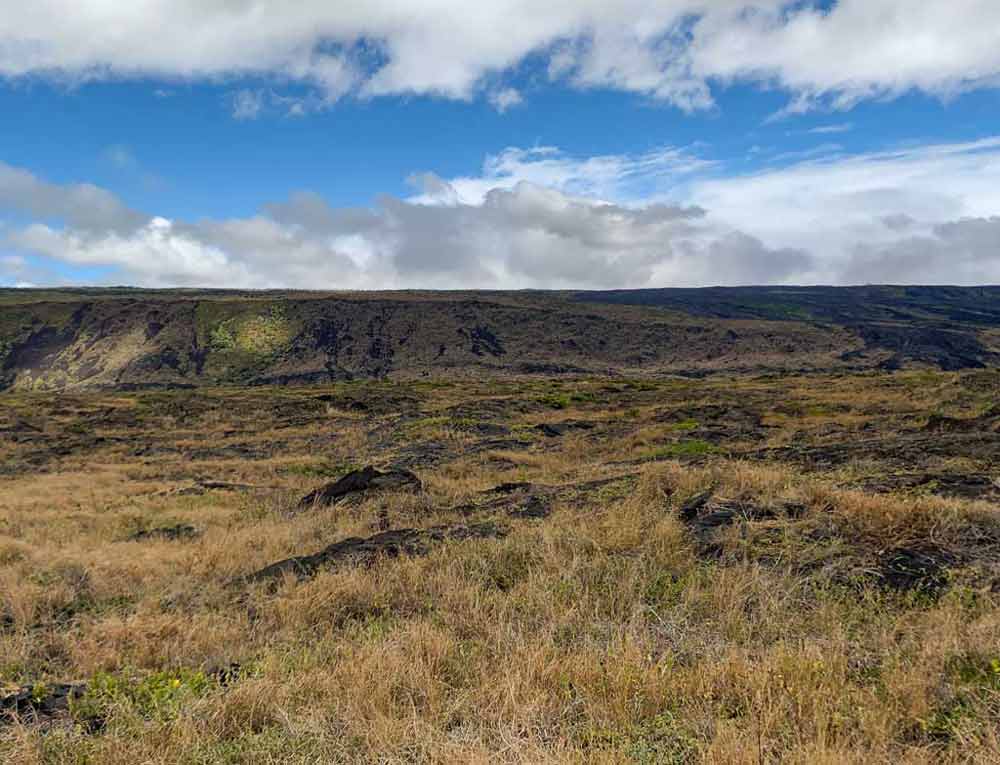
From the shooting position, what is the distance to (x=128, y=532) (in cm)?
1129

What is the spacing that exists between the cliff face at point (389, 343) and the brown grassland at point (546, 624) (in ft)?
229

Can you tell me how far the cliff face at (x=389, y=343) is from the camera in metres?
81.5

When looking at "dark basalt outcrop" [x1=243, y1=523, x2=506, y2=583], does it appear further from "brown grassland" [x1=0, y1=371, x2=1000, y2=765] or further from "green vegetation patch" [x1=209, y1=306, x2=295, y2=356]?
"green vegetation patch" [x1=209, y1=306, x2=295, y2=356]

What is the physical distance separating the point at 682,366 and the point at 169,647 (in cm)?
8539

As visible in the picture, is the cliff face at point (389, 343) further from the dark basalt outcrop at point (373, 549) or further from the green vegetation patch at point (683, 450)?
the dark basalt outcrop at point (373, 549)

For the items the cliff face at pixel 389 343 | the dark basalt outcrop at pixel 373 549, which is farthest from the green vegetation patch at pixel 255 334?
the dark basalt outcrop at pixel 373 549

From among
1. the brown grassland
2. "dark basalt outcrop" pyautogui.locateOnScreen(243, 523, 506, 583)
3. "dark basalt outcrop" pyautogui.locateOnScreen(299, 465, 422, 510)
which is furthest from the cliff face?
"dark basalt outcrop" pyautogui.locateOnScreen(243, 523, 506, 583)

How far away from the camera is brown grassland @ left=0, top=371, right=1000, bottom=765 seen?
3.15m

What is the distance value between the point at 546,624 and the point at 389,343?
89209mm

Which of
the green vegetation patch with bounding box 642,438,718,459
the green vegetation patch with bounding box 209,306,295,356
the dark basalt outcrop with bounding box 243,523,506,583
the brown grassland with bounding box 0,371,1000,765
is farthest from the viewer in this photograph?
the green vegetation patch with bounding box 209,306,295,356

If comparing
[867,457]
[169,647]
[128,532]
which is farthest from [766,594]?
[128,532]

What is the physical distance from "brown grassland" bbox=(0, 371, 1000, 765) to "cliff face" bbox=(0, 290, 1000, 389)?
229 feet

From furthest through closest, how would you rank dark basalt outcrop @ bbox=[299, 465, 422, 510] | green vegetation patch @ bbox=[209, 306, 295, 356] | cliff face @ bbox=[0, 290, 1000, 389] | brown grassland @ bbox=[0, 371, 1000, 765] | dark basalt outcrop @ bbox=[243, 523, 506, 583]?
green vegetation patch @ bbox=[209, 306, 295, 356] < cliff face @ bbox=[0, 290, 1000, 389] < dark basalt outcrop @ bbox=[299, 465, 422, 510] < dark basalt outcrop @ bbox=[243, 523, 506, 583] < brown grassland @ bbox=[0, 371, 1000, 765]

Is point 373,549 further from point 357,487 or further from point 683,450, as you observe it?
point 683,450
